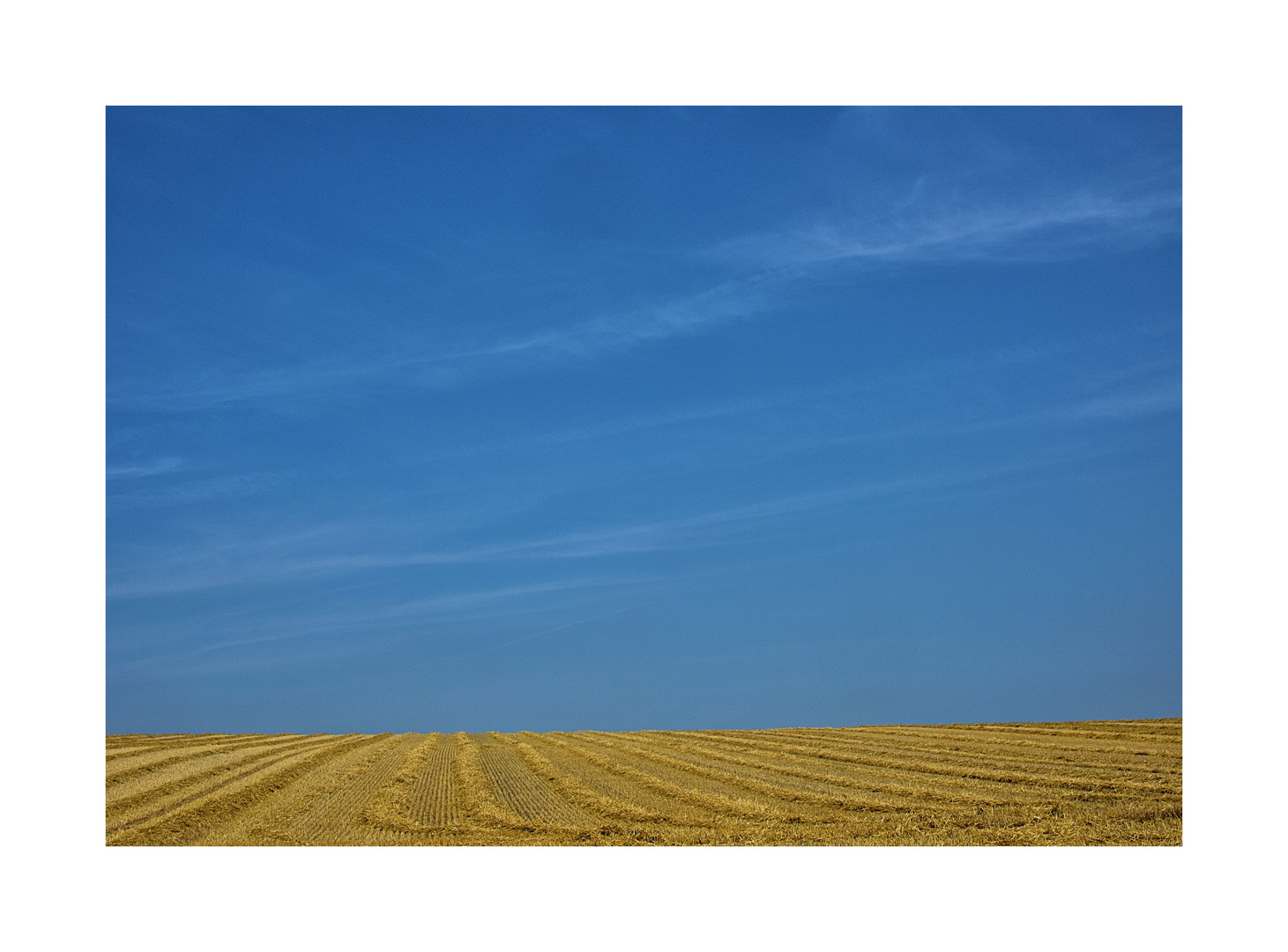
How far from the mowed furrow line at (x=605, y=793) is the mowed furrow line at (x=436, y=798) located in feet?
6.75

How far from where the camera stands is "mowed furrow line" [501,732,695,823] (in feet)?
47.6

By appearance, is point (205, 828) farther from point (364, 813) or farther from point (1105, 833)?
point (1105, 833)

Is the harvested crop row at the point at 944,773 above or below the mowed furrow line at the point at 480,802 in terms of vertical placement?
above

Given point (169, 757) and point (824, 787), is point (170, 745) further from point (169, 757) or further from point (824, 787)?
point (824, 787)

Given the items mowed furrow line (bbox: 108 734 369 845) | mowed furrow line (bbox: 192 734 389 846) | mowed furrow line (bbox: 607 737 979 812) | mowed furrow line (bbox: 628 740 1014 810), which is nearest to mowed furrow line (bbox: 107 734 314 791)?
mowed furrow line (bbox: 108 734 369 845)

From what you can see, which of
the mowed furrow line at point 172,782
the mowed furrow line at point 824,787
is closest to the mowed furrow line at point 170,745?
the mowed furrow line at point 172,782

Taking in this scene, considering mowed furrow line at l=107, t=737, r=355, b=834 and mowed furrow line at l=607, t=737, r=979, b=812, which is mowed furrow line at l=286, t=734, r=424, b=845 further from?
mowed furrow line at l=607, t=737, r=979, b=812

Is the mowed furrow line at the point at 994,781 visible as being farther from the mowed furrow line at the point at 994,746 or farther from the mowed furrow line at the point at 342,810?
the mowed furrow line at the point at 342,810

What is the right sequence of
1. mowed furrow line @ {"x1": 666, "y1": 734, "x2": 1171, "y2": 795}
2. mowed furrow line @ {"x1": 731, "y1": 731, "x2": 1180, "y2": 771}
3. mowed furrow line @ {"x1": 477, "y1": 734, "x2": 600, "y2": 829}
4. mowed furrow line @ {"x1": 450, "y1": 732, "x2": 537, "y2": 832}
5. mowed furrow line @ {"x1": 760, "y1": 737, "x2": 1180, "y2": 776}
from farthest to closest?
mowed furrow line @ {"x1": 731, "y1": 731, "x2": 1180, "y2": 771}, mowed furrow line @ {"x1": 760, "y1": 737, "x2": 1180, "y2": 776}, mowed furrow line @ {"x1": 666, "y1": 734, "x2": 1171, "y2": 795}, mowed furrow line @ {"x1": 477, "y1": 734, "x2": 600, "y2": 829}, mowed furrow line @ {"x1": 450, "y1": 732, "x2": 537, "y2": 832}

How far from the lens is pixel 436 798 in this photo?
1719cm

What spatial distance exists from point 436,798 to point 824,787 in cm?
738

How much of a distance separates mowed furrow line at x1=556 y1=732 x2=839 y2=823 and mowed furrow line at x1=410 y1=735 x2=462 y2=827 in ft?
12.2

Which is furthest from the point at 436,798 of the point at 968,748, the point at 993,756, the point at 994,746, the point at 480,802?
the point at 994,746

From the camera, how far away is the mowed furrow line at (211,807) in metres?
13.0
